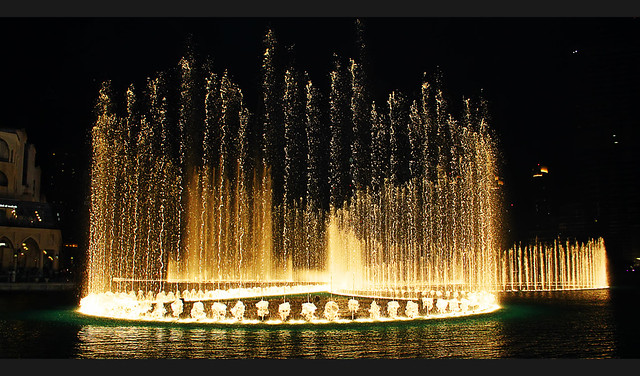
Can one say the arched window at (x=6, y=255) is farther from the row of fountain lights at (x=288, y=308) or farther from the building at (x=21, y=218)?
the row of fountain lights at (x=288, y=308)

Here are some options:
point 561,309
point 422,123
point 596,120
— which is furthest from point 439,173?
point 596,120

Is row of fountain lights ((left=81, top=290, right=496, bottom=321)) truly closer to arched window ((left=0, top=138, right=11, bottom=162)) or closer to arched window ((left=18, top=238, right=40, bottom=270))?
arched window ((left=18, top=238, right=40, bottom=270))

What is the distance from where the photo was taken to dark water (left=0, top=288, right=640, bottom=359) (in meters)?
10.6

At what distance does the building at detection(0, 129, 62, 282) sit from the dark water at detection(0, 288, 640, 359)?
3163 cm

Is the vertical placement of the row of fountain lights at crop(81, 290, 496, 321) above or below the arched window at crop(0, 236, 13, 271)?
below

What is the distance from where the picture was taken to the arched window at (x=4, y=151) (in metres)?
46.6

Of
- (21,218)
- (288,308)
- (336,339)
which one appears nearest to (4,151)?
(21,218)

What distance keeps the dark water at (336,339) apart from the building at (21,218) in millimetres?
31635

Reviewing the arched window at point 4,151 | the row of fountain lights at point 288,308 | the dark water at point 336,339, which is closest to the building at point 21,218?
the arched window at point 4,151

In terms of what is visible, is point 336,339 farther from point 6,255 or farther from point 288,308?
point 6,255

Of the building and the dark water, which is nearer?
the dark water

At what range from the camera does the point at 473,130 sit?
29891 mm

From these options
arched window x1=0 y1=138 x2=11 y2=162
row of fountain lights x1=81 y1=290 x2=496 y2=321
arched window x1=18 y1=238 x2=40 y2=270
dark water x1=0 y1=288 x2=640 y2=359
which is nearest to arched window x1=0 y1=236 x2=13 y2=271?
arched window x1=18 y1=238 x2=40 y2=270

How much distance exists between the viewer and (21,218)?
149ft
